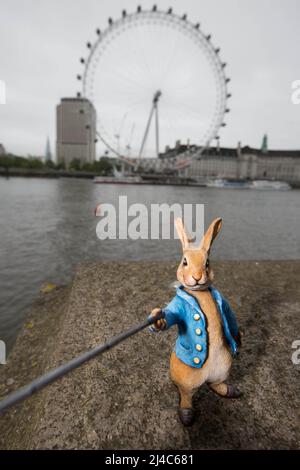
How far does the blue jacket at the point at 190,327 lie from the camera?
7.63 feet

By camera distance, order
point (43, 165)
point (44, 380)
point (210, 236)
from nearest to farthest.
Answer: point (44, 380) → point (210, 236) → point (43, 165)

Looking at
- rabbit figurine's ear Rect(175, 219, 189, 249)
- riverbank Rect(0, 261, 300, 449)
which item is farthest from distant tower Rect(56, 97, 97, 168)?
rabbit figurine's ear Rect(175, 219, 189, 249)

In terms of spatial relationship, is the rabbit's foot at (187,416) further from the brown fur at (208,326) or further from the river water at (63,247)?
the river water at (63,247)

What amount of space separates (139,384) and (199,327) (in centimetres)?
112

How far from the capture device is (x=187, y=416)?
8.29 ft

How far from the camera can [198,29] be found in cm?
3303

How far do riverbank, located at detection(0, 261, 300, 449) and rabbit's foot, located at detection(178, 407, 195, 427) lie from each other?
0.06m

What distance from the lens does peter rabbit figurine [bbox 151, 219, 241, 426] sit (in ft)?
7.68

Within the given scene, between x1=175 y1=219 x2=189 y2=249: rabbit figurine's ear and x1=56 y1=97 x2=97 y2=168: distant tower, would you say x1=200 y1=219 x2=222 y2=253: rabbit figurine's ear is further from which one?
x1=56 y1=97 x2=97 y2=168: distant tower

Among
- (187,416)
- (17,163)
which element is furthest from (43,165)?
(187,416)

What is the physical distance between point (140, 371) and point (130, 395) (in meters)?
0.34

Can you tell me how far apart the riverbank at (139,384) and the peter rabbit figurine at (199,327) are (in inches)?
14.7

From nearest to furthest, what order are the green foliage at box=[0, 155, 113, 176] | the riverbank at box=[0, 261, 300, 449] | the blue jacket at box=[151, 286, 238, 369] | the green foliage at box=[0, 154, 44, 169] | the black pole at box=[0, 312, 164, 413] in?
the black pole at box=[0, 312, 164, 413] → the blue jacket at box=[151, 286, 238, 369] → the riverbank at box=[0, 261, 300, 449] → the green foliage at box=[0, 154, 44, 169] → the green foliage at box=[0, 155, 113, 176]

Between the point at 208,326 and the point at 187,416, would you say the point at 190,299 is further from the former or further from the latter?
the point at 187,416
